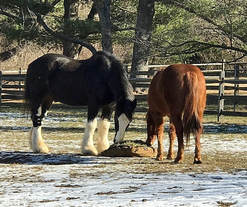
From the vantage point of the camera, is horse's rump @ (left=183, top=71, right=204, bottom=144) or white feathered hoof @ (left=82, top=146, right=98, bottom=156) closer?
horse's rump @ (left=183, top=71, right=204, bottom=144)

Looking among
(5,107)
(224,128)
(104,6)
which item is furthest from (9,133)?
(104,6)

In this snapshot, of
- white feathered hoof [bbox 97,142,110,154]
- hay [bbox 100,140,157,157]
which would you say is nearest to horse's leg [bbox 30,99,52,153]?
white feathered hoof [bbox 97,142,110,154]

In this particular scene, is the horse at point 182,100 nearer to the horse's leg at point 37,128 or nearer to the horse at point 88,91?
the horse at point 88,91

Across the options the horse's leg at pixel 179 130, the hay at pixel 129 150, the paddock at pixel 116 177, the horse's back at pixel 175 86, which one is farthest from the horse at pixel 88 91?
the horse's leg at pixel 179 130

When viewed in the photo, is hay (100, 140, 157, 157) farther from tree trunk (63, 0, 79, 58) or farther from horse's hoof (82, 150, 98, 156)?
tree trunk (63, 0, 79, 58)

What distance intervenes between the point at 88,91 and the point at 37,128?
1225mm

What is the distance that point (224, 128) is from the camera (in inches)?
613

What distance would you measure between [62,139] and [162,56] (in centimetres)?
693

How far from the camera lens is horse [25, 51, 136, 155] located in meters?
9.95

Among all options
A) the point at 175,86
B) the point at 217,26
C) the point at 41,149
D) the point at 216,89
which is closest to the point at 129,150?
the point at 175,86

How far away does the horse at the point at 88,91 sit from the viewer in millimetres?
9953

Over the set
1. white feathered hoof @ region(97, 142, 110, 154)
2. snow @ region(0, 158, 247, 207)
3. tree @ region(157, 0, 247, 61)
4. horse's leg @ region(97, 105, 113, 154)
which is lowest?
snow @ region(0, 158, 247, 207)

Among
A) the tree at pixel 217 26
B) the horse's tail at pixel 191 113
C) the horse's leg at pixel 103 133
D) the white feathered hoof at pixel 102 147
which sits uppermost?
the tree at pixel 217 26

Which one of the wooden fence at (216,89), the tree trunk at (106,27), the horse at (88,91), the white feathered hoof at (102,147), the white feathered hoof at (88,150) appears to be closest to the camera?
the horse at (88,91)
